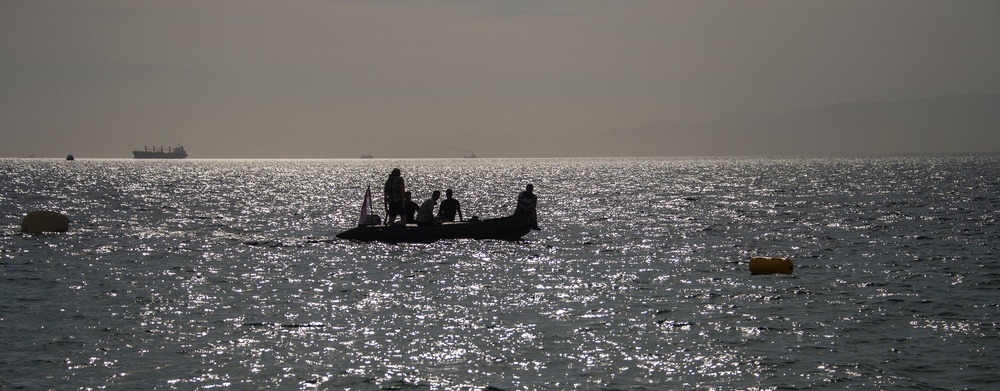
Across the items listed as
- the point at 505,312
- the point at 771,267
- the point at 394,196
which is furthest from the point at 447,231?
the point at 505,312

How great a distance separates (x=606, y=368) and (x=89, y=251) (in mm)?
22728

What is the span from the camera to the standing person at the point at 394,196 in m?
32.2

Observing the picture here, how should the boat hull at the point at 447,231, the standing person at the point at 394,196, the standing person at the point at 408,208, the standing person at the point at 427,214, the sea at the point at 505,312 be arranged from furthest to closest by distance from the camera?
the standing person at the point at 408,208 < the boat hull at the point at 447,231 < the standing person at the point at 394,196 < the standing person at the point at 427,214 < the sea at the point at 505,312

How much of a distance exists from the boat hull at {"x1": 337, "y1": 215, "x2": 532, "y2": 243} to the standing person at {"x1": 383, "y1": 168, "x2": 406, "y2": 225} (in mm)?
530

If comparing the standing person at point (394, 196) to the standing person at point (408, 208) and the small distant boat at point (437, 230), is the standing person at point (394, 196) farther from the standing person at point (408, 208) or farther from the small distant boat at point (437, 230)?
the small distant boat at point (437, 230)

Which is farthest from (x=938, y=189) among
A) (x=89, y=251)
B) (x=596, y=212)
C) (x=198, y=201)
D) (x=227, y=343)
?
(x=227, y=343)

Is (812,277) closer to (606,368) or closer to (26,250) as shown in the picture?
(606,368)

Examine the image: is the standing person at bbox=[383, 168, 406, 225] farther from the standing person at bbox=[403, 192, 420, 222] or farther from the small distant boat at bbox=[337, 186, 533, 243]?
the small distant boat at bbox=[337, 186, 533, 243]

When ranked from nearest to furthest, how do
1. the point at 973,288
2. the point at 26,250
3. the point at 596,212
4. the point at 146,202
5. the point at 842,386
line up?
1. the point at 842,386
2. the point at 973,288
3. the point at 26,250
4. the point at 596,212
5. the point at 146,202

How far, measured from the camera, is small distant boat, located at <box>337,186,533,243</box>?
32438 mm

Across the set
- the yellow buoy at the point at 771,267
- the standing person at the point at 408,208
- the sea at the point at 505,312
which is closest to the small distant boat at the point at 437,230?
the sea at the point at 505,312

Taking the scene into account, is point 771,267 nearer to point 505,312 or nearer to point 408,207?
point 505,312

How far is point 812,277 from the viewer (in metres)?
24.5

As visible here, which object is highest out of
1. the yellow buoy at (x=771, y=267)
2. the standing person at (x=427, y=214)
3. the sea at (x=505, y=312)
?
the standing person at (x=427, y=214)
